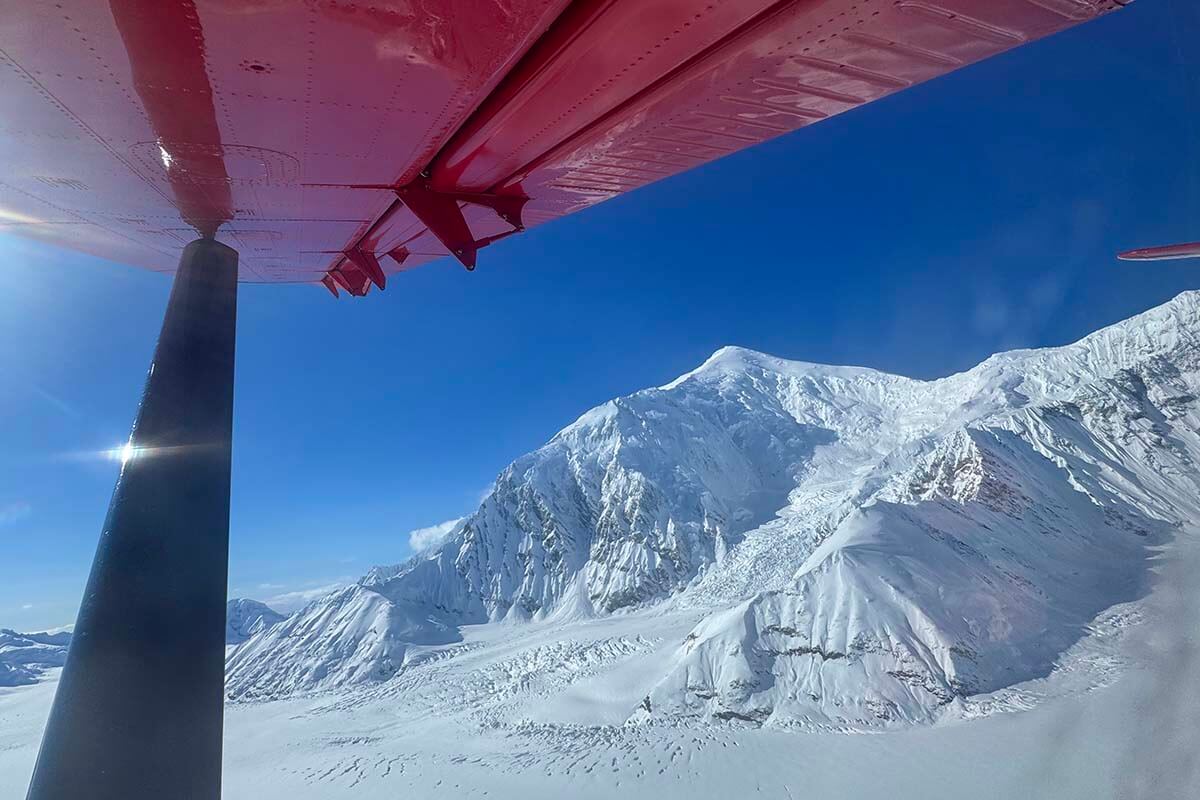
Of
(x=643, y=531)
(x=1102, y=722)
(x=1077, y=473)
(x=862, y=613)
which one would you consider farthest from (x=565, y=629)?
(x=1077, y=473)

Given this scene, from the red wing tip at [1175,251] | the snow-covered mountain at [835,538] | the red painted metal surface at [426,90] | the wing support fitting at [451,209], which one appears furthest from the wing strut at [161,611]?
the snow-covered mountain at [835,538]

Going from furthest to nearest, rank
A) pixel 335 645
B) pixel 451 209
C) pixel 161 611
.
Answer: pixel 335 645 → pixel 451 209 → pixel 161 611

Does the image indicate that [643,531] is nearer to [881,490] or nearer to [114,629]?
[881,490]

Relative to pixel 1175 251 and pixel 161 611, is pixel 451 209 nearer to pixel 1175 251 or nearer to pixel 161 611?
pixel 161 611

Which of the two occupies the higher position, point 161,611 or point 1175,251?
point 1175,251

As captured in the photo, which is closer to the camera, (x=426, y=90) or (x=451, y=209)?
(x=426, y=90)

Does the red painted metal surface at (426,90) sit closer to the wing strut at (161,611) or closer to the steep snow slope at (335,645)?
the wing strut at (161,611)

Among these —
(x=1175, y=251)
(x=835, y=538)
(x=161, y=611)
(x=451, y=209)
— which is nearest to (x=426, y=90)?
(x=451, y=209)
